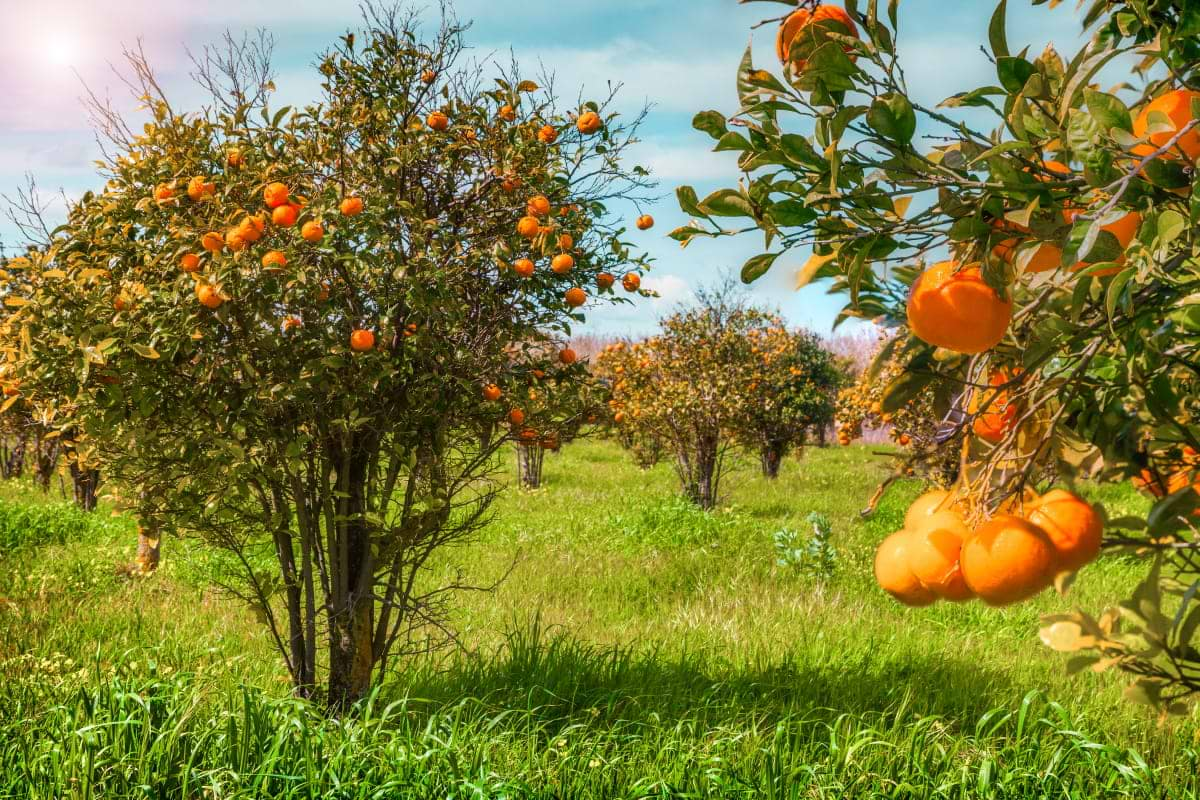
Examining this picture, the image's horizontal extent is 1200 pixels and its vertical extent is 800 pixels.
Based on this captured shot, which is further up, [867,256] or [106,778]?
[867,256]

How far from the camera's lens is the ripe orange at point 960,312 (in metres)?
0.97

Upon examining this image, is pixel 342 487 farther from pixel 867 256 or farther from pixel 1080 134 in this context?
pixel 1080 134

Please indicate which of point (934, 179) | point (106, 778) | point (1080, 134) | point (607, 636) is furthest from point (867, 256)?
point (607, 636)

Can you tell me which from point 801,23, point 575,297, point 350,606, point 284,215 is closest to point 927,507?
point 801,23

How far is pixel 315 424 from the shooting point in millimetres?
3154

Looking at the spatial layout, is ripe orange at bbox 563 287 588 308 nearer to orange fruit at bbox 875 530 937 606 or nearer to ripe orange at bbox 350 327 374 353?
ripe orange at bbox 350 327 374 353

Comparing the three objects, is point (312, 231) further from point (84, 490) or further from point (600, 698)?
point (84, 490)

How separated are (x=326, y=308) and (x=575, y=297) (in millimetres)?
882

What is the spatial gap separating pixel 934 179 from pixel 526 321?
239cm

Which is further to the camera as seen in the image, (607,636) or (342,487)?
(607,636)

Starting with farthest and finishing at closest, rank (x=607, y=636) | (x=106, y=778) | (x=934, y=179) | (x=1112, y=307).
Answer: (x=607, y=636), (x=106, y=778), (x=934, y=179), (x=1112, y=307)

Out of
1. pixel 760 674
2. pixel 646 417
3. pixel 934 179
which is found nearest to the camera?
pixel 934 179

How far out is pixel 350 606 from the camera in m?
3.37

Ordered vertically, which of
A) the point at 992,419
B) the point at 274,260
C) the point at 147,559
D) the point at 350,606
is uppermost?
the point at 274,260
